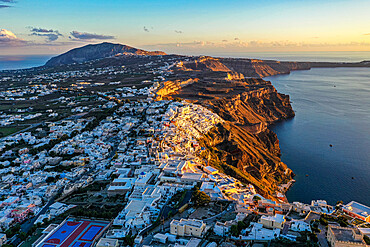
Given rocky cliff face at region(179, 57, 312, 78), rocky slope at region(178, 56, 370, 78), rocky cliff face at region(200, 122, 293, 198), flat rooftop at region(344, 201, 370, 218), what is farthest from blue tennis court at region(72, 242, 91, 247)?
rocky cliff face at region(179, 57, 312, 78)

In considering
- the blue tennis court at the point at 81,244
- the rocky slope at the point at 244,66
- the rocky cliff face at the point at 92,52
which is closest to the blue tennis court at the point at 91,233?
the blue tennis court at the point at 81,244

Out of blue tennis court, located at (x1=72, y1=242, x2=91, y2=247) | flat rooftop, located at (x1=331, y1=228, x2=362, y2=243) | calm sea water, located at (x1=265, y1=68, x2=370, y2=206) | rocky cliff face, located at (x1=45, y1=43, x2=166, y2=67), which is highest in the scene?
rocky cliff face, located at (x1=45, y1=43, x2=166, y2=67)

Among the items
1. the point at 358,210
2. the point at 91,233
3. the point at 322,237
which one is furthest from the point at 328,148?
the point at 91,233

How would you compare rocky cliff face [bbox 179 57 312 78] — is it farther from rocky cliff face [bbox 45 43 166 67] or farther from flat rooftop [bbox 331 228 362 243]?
flat rooftop [bbox 331 228 362 243]

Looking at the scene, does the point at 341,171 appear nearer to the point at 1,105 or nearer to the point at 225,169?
the point at 225,169

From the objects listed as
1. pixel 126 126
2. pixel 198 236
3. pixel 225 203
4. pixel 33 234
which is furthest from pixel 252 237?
pixel 126 126

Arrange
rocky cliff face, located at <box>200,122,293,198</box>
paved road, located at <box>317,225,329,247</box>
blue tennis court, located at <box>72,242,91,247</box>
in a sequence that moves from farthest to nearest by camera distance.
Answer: rocky cliff face, located at <box>200,122,293,198</box>
blue tennis court, located at <box>72,242,91,247</box>
paved road, located at <box>317,225,329,247</box>

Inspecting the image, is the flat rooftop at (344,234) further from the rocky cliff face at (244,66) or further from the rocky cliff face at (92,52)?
the rocky cliff face at (92,52)

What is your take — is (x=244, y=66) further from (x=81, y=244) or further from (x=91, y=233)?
(x=81, y=244)
